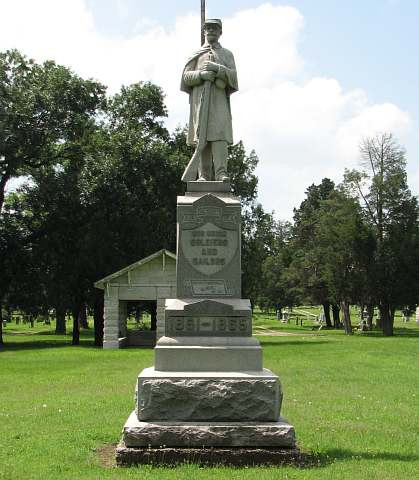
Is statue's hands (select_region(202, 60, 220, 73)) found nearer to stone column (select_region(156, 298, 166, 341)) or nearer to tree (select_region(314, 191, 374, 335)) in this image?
stone column (select_region(156, 298, 166, 341))

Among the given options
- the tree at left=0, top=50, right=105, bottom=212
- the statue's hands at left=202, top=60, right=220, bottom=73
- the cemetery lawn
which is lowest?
the cemetery lawn

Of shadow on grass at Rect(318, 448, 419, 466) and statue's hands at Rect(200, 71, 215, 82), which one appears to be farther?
statue's hands at Rect(200, 71, 215, 82)

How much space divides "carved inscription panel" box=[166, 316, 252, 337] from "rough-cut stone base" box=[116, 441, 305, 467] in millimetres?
1598

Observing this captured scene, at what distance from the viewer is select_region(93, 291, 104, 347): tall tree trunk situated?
35094mm

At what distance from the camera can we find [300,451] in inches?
322

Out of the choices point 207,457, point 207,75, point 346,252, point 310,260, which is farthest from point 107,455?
point 310,260

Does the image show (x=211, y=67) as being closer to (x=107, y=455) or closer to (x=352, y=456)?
(x=107, y=455)

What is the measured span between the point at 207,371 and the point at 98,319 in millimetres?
28727

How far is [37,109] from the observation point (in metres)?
35.5

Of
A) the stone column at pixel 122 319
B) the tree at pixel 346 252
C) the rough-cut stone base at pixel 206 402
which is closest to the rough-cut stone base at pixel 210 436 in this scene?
the rough-cut stone base at pixel 206 402

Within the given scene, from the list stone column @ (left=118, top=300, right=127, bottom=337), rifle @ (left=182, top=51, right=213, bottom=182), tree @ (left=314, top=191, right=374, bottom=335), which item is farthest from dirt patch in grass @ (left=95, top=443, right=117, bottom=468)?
tree @ (left=314, top=191, right=374, bottom=335)

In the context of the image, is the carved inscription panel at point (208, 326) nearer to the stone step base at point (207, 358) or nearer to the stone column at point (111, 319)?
the stone step base at point (207, 358)

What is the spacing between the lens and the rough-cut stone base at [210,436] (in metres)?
7.82

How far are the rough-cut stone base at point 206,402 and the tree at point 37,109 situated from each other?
28165mm
